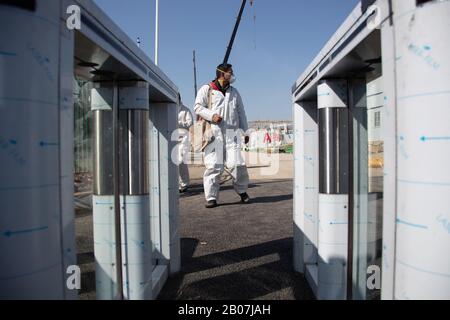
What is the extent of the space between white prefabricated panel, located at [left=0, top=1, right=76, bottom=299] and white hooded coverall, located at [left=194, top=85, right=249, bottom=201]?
3597mm

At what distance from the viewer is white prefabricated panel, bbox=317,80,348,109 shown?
1.76 m

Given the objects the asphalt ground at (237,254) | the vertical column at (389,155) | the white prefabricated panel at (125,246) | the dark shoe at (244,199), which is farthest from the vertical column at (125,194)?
the dark shoe at (244,199)

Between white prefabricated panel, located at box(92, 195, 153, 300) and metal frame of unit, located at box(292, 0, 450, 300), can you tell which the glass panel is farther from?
white prefabricated panel, located at box(92, 195, 153, 300)

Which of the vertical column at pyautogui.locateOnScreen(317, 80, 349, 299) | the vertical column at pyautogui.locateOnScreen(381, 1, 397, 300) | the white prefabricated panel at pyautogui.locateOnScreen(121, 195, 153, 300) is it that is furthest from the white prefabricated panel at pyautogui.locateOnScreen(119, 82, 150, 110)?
the vertical column at pyautogui.locateOnScreen(381, 1, 397, 300)

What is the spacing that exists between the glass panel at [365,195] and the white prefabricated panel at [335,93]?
0.18ft

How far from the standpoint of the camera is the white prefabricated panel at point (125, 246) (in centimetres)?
186

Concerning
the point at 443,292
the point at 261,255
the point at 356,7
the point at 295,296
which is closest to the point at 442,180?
the point at 443,292

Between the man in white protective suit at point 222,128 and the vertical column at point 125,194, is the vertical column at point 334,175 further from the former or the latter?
the man in white protective suit at point 222,128

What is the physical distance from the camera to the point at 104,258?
6.21 ft

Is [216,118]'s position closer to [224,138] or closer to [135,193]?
[224,138]

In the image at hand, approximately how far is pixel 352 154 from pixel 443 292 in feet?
3.12

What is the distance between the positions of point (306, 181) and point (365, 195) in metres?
0.62

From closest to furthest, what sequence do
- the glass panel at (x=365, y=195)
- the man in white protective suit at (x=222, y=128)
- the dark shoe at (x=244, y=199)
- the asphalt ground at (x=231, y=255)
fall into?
1. the glass panel at (x=365, y=195)
2. the asphalt ground at (x=231, y=255)
3. the man in white protective suit at (x=222, y=128)
4. the dark shoe at (x=244, y=199)

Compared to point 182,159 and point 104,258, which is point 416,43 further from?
point 182,159
